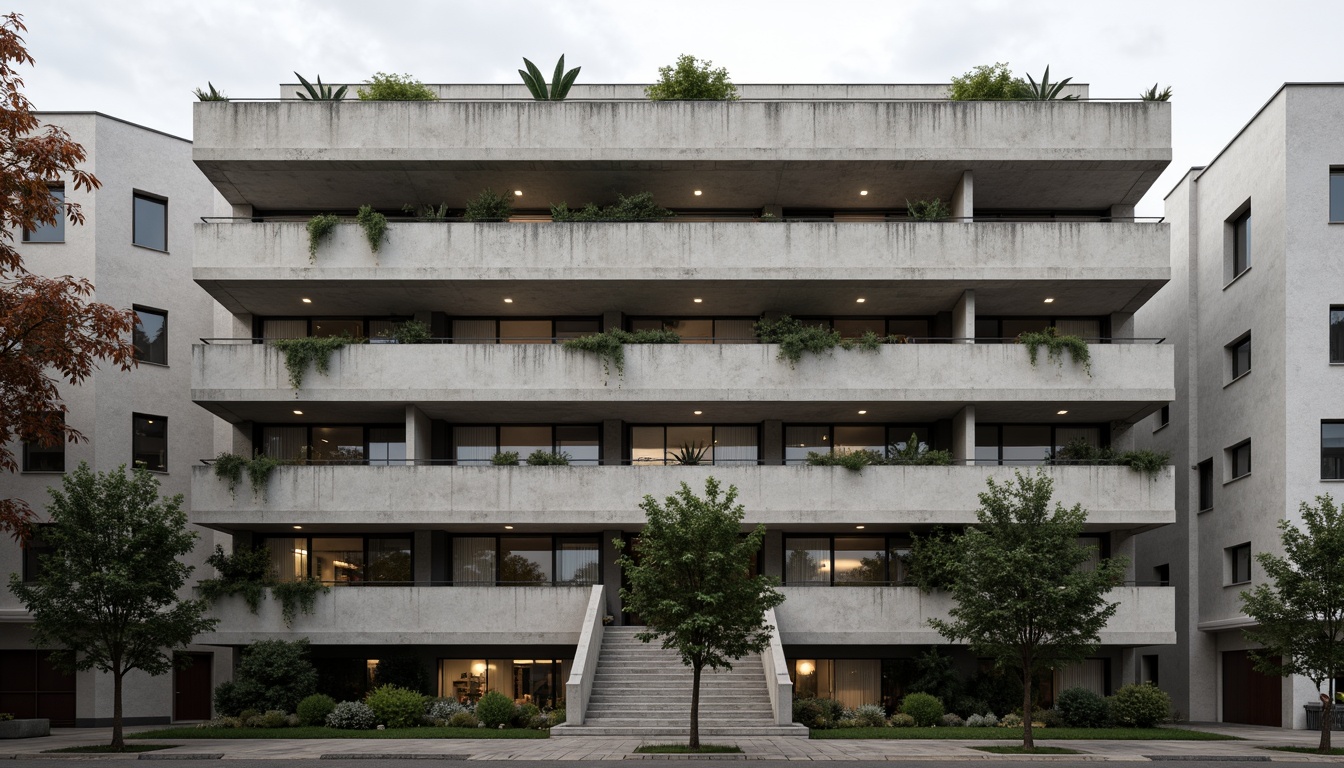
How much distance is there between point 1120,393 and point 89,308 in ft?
91.0

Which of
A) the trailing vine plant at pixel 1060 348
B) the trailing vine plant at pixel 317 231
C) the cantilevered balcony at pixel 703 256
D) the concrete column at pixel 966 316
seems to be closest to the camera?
the trailing vine plant at pixel 1060 348

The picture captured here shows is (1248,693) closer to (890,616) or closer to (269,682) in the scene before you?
(890,616)

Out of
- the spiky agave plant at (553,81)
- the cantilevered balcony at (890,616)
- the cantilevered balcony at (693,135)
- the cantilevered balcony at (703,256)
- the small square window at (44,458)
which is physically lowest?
the cantilevered balcony at (890,616)

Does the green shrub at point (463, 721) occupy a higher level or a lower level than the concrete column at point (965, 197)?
lower

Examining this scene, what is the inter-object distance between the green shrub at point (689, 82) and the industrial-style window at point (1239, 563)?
71.8 ft

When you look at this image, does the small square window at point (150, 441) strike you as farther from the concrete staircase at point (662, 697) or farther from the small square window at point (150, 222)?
the concrete staircase at point (662, 697)

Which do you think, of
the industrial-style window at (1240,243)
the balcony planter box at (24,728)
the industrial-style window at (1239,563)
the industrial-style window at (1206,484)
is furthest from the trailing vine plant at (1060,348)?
the balcony planter box at (24,728)

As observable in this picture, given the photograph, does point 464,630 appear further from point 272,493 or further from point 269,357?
point 269,357

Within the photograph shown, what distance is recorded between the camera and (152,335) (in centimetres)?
3662

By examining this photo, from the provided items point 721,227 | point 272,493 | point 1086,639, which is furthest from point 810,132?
point 272,493

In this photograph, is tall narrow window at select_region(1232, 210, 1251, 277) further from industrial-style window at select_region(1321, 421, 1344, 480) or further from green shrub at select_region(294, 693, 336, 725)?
green shrub at select_region(294, 693, 336, 725)

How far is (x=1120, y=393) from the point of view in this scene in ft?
107

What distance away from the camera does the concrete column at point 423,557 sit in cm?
3384

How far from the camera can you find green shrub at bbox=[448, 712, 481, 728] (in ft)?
92.7
